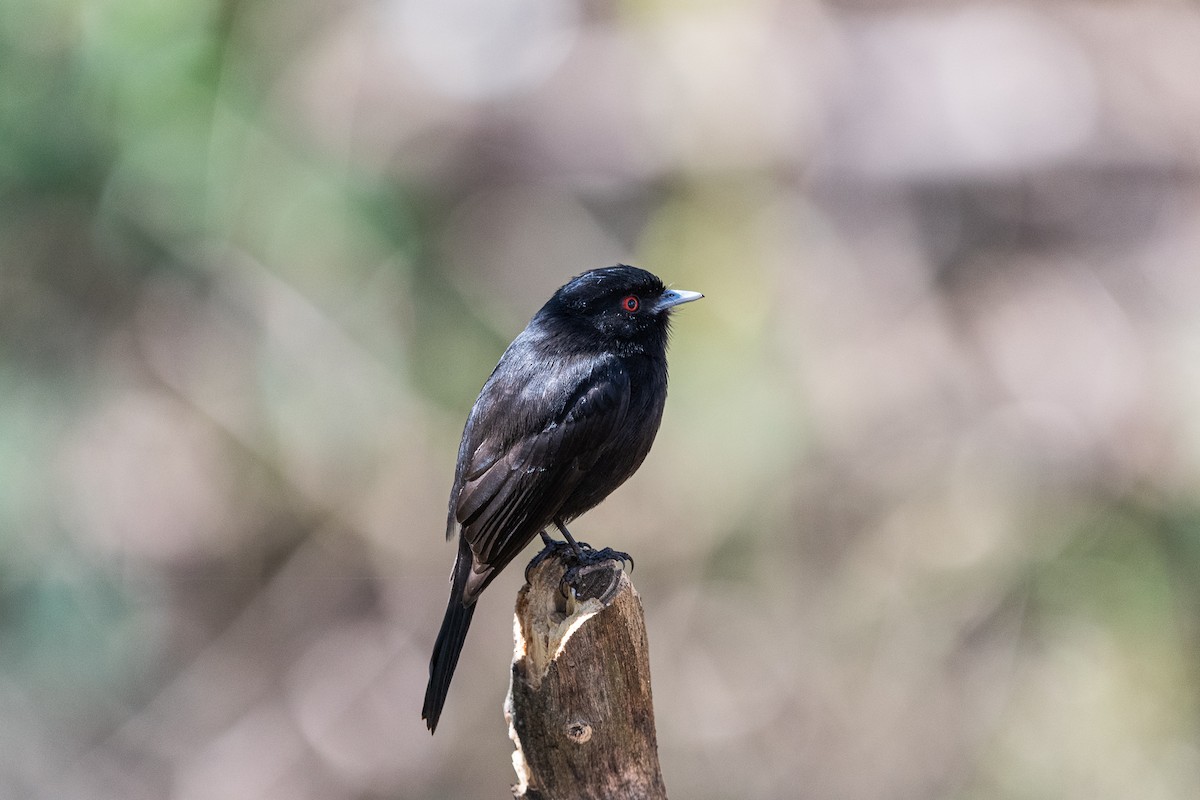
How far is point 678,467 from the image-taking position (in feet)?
23.9

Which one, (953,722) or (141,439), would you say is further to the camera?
(141,439)

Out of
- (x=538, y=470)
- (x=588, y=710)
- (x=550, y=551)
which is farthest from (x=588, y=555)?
(x=588, y=710)

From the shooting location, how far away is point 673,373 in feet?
23.8

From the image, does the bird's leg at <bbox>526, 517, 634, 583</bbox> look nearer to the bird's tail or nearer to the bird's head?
the bird's tail

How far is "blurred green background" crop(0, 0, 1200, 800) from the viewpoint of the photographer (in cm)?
728

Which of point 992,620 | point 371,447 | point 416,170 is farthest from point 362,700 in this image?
point 992,620

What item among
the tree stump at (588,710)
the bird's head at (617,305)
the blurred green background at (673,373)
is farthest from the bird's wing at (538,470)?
the blurred green background at (673,373)

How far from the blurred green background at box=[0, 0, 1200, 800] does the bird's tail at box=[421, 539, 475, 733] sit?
3392 millimetres

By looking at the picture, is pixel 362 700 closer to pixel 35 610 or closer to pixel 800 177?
pixel 35 610

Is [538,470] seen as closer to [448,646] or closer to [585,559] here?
[585,559]

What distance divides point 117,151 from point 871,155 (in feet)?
15.1

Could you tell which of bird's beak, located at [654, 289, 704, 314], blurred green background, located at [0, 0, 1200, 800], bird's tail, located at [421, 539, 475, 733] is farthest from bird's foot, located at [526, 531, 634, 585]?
blurred green background, located at [0, 0, 1200, 800]

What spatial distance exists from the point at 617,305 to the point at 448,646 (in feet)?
3.89

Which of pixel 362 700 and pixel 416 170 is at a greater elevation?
pixel 416 170
